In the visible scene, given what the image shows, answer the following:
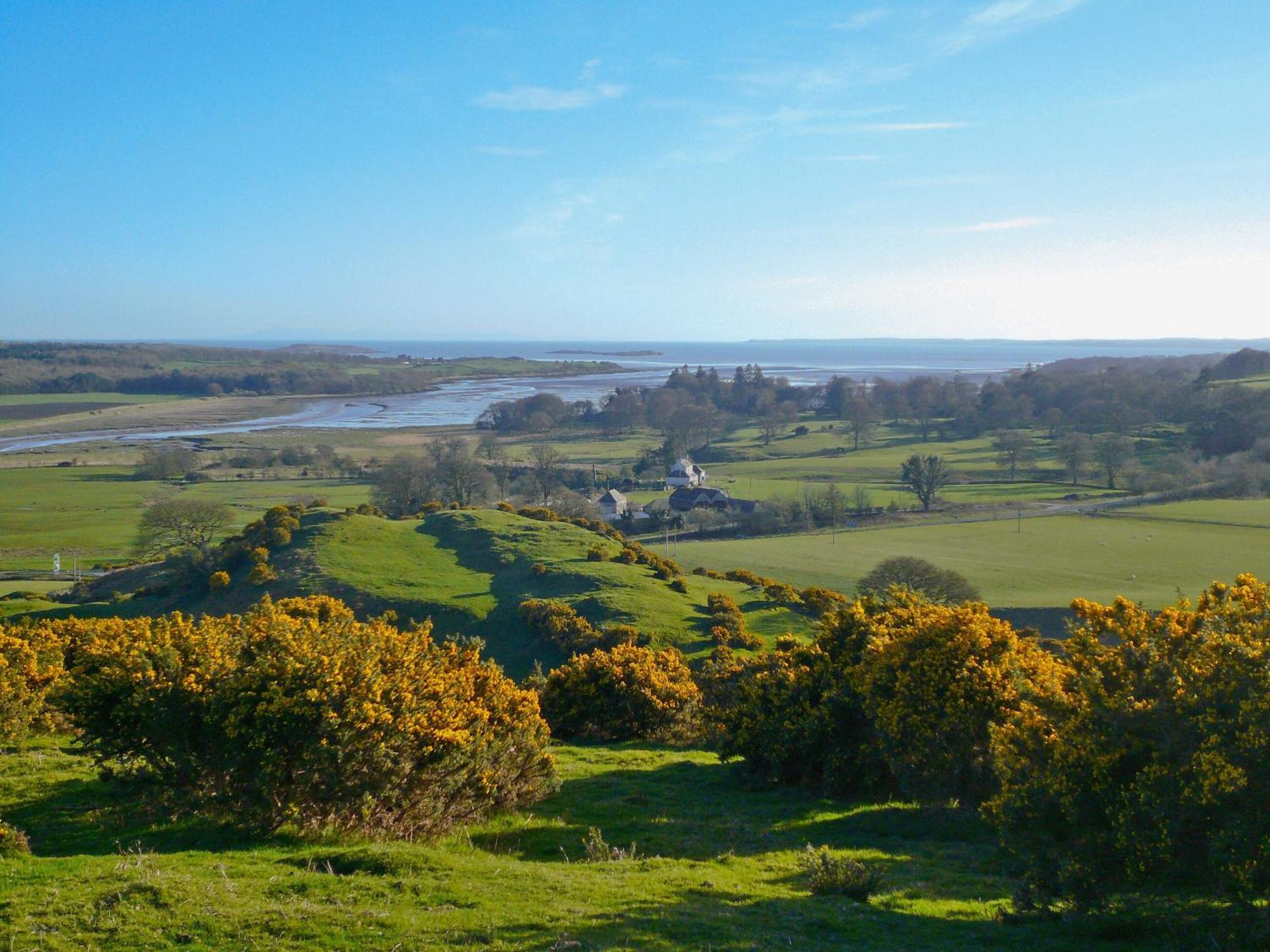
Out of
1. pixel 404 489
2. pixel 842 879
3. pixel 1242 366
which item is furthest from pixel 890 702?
pixel 1242 366

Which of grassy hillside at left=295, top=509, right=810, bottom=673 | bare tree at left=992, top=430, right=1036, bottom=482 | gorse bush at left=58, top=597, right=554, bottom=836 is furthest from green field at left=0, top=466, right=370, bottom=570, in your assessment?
bare tree at left=992, top=430, right=1036, bottom=482

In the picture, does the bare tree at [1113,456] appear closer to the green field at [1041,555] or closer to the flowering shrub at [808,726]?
the green field at [1041,555]

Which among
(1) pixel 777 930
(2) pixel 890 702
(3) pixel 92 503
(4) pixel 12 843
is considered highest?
(2) pixel 890 702

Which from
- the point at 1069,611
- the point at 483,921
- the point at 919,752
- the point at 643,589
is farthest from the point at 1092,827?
the point at 1069,611

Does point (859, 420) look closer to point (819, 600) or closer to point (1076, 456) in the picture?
point (1076, 456)

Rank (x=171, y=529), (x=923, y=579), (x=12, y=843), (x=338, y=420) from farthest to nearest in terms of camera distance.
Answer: (x=338, y=420), (x=171, y=529), (x=923, y=579), (x=12, y=843)

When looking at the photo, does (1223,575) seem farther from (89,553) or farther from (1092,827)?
(89,553)

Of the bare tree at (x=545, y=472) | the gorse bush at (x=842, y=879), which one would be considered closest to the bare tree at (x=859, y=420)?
the bare tree at (x=545, y=472)
